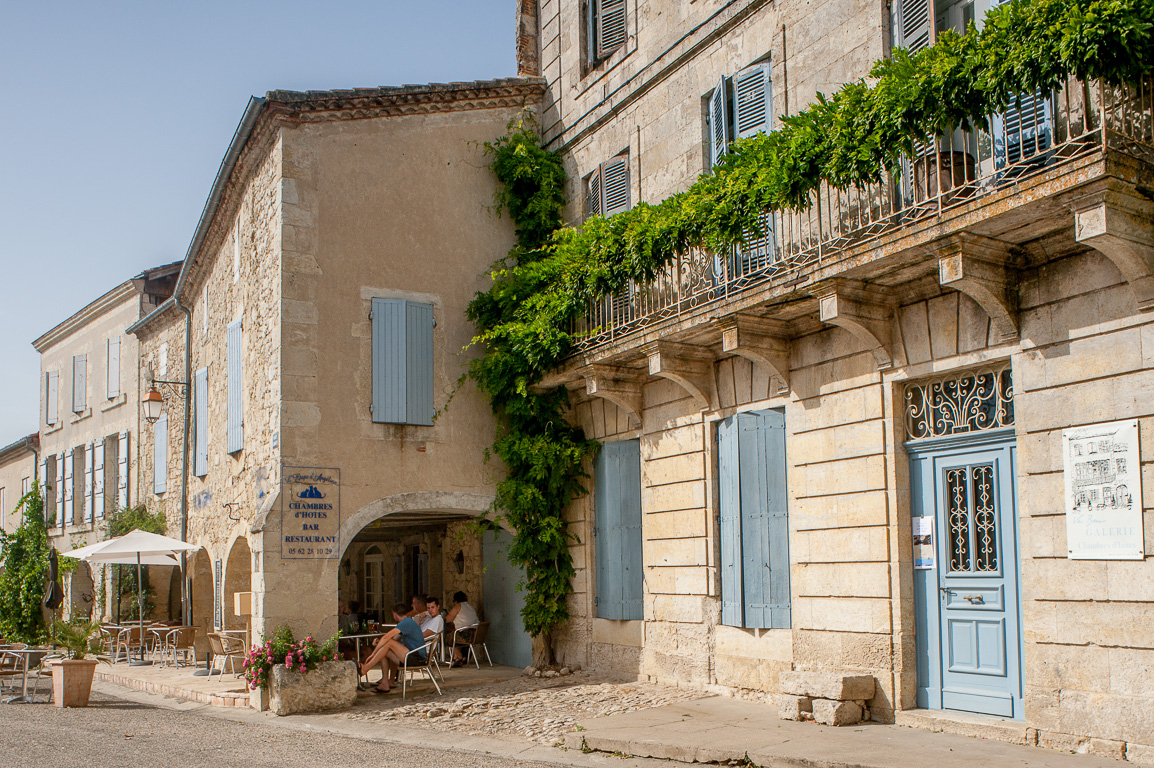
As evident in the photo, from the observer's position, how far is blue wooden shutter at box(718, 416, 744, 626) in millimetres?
10359

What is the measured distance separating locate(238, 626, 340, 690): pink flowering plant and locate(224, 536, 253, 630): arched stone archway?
131 inches

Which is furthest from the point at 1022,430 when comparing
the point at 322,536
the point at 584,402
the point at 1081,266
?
the point at 322,536

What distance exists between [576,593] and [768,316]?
4.88 meters

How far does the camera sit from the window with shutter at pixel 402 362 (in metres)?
12.6

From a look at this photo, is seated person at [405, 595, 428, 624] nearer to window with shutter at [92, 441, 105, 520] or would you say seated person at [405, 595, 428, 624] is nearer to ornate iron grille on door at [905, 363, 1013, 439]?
ornate iron grille on door at [905, 363, 1013, 439]

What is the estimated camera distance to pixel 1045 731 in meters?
7.26

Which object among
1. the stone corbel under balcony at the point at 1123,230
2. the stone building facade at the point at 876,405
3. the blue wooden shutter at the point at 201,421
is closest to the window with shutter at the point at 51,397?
the blue wooden shutter at the point at 201,421

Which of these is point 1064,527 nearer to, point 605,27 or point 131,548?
point 605,27

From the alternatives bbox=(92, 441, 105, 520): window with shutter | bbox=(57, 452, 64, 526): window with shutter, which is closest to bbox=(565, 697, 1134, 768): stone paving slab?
bbox=(92, 441, 105, 520): window with shutter

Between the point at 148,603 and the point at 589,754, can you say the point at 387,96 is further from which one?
the point at 148,603

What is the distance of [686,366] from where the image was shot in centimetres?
1074

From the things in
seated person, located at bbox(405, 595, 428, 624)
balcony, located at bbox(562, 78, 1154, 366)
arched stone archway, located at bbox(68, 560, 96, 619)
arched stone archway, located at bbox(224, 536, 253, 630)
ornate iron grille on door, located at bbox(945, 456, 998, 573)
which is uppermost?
balcony, located at bbox(562, 78, 1154, 366)

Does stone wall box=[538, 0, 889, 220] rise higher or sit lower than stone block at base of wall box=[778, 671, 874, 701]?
higher

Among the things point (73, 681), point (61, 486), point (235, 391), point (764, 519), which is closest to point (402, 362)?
point (235, 391)
